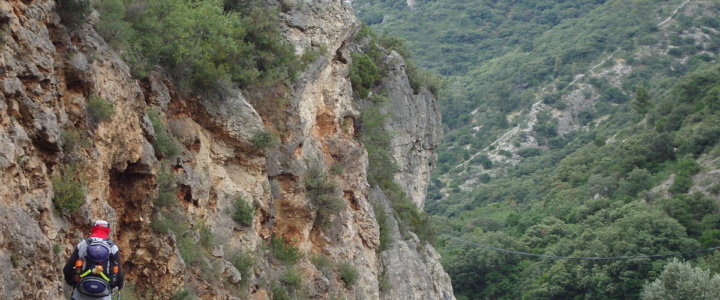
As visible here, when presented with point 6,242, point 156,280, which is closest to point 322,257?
point 156,280

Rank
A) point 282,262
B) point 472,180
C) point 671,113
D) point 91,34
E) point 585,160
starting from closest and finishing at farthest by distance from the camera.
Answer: point 91,34
point 282,262
point 671,113
point 585,160
point 472,180

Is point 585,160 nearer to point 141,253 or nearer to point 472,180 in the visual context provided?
point 472,180

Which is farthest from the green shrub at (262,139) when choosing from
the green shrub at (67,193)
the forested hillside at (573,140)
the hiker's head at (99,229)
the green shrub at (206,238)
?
the forested hillside at (573,140)

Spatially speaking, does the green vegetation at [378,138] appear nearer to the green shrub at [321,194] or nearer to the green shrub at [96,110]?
the green shrub at [321,194]

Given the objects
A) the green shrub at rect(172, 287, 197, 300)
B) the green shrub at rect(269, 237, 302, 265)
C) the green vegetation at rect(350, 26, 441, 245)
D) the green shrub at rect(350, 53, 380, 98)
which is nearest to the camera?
the green shrub at rect(172, 287, 197, 300)

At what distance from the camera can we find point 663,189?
5988cm

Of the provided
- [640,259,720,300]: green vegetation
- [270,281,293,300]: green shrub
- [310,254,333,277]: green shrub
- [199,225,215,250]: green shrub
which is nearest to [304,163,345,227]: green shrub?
[310,254,333,277]: green shrub

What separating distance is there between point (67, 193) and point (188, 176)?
14.6ft

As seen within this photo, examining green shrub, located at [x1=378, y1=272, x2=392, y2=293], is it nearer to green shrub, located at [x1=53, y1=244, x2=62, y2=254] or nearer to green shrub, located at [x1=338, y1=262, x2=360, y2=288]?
green shrub, located at [x1=338, y1=262, x2=360, y2=288]

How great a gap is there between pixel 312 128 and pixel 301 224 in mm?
3209

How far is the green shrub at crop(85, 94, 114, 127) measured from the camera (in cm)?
1116

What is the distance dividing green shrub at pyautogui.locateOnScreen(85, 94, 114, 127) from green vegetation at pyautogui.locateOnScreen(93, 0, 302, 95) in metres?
1.44

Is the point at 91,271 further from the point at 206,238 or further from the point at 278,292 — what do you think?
the point at 278,292

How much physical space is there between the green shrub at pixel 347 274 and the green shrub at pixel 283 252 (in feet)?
6.43
